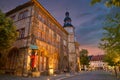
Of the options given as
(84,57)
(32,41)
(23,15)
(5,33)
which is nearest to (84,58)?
(84,57)

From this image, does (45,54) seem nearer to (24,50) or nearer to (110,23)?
(24,50)

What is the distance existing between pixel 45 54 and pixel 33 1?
10642 mm

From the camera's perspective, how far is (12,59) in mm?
23234

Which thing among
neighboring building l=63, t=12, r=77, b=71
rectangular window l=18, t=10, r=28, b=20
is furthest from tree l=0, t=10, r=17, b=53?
neighboring building l=63, t=12, r=77, b=71

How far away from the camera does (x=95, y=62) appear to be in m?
106

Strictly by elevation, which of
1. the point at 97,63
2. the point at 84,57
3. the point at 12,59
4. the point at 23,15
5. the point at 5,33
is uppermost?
the point at 23,15

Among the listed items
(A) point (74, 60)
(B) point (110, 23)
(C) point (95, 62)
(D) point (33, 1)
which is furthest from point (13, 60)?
(C) point (95, 62)

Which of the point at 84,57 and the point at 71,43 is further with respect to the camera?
the point at 84,57

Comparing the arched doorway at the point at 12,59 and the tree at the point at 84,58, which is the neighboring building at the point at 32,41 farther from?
the tree at the point at 84,58

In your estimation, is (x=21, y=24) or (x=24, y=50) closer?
(x=24, y=50)

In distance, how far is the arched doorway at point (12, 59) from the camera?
22453 mm

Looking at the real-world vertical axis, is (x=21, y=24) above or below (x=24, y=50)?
above

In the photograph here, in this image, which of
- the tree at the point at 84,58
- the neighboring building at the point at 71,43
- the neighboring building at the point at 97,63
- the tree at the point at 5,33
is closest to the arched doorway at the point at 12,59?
the tree at the point at 5,33

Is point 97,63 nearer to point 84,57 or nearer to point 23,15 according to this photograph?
point 84,57
